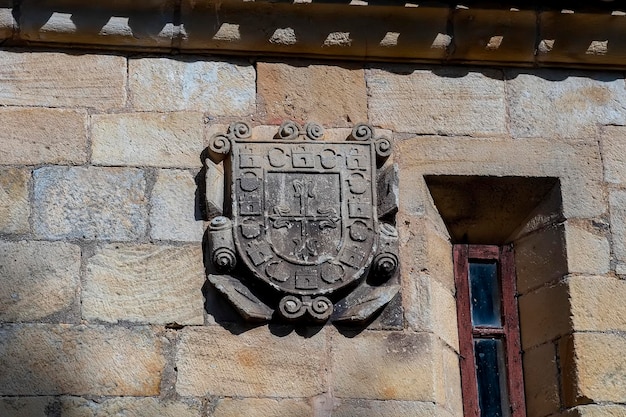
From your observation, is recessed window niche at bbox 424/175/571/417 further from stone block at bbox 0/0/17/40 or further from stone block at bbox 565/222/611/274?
stone block at bbox 0/0/17/40

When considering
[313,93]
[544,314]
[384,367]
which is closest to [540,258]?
[544,314]

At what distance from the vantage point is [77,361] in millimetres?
5219

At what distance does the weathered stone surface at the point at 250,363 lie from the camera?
5.25 m

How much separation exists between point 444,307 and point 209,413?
39.1 inches

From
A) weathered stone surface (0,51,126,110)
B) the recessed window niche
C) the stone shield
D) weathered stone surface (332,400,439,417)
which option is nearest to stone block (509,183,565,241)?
the recessed window niche

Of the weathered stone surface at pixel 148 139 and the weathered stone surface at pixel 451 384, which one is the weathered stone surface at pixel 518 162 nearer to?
the weathered stone surface at pixel 451 384

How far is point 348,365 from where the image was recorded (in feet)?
17.5

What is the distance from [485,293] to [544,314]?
267 millimetres

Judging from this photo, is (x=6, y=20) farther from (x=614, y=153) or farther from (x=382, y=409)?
(x=614, y=153)

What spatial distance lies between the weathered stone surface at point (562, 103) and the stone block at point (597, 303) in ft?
1.95

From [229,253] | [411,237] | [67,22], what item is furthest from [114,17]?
[411,237]

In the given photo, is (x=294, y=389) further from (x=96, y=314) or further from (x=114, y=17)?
(x=114, y=17)

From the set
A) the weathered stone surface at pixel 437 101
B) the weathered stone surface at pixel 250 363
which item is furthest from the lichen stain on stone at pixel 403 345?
the weathered stone surface at pixel 437 101

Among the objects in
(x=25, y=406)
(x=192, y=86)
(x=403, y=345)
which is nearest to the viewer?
(x=25, y=406)
